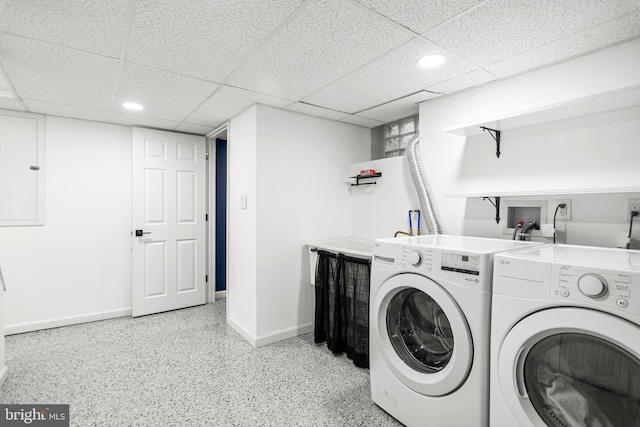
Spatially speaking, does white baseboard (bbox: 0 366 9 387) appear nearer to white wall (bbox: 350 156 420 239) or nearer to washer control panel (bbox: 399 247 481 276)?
washer control panel (bbox: 399 247 481 276)

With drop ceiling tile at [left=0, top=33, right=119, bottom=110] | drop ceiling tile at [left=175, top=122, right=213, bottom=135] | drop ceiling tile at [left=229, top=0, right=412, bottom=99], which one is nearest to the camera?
drop ceiling tile at [left=229, top=0, right=412, bottom=99]

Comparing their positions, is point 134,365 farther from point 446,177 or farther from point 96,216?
point 446,177

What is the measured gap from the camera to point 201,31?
1.58 metres

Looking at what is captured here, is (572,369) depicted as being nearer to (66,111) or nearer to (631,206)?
(631,206)

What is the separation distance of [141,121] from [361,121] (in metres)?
2.27

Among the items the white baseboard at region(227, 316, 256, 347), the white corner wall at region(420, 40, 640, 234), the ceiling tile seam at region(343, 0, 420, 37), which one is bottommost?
the white baseboard at region(227, 316, 256, 347)

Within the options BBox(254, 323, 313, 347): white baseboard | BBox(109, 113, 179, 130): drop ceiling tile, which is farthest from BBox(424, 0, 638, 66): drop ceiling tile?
BBox(109, 113, 179, 130): drop ceiling tile

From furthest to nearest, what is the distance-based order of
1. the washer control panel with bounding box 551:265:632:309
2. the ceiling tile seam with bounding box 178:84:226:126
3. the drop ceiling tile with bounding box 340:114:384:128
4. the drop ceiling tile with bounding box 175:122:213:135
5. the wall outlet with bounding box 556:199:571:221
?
the drop ceiling tile with bounding box 175:122:213:135
the drop ceiling tile with bounding box 340:114:384:128
the ceiling tile seam with bounding box 178:84:226:126
the wall outlet with bounding box 556:199:571:221
the washer control panel with bounding box 551:265:632:309

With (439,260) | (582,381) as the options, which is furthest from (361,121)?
(582,381)

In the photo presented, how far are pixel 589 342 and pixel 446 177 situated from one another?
1533 mm

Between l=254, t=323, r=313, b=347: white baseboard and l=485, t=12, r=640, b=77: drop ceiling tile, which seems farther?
l=254, t=323, r=313, b=347: white baseboard

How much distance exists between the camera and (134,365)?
2.41 m

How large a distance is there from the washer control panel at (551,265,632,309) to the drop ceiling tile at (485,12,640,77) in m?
1.22

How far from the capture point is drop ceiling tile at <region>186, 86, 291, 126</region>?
2.46 m
